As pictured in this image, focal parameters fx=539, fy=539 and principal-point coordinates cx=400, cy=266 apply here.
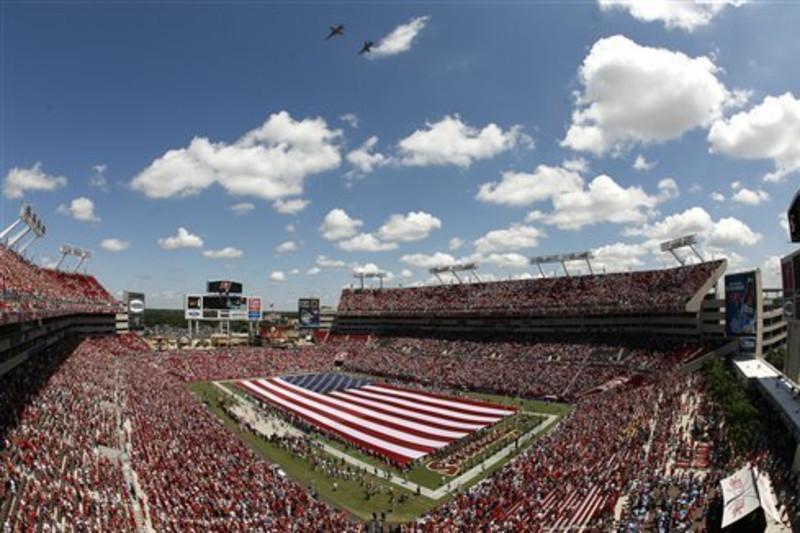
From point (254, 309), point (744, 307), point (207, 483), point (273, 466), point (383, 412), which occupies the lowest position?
point (383, 412)

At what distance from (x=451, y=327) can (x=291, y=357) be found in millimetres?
21271

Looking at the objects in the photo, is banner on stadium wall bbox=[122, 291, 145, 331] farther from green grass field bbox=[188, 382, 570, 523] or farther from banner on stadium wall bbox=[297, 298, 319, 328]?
green grass field bbox=[188, 382, 570, 523]

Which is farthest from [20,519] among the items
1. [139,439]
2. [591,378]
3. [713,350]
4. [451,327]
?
[451,327]

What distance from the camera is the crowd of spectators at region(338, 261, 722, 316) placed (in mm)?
52278

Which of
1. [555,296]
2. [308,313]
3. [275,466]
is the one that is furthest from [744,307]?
[308,313]

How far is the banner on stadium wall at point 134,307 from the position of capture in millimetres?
79562

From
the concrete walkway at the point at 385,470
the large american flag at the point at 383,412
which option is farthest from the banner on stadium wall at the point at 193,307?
the concrete walkway at the point at 385,470

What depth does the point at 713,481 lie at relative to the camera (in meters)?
20.6

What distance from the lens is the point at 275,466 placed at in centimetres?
2752

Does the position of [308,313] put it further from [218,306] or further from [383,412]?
[383,412]

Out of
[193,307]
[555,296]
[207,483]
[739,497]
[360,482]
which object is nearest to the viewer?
[739,497]

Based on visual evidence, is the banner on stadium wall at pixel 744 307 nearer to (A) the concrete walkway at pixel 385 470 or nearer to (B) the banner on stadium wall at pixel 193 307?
(A) the concrete walkway at pixel 385 470

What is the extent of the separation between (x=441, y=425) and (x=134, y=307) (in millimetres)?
60297

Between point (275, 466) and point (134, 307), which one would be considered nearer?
point (275, 466)
